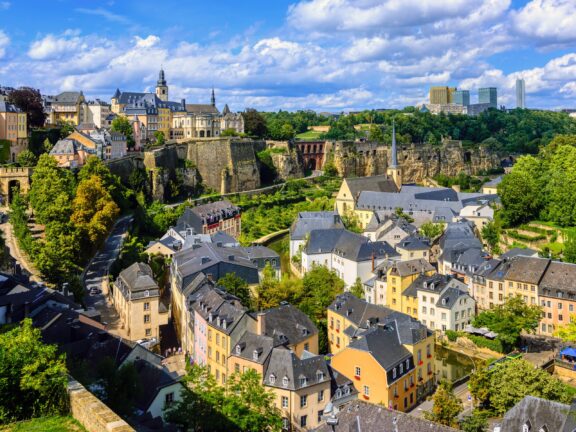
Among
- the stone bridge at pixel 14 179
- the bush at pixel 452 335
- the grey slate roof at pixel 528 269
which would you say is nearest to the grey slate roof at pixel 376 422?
the bush at pixel 452 335

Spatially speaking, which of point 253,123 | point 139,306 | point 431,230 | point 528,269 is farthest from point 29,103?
point 528,269

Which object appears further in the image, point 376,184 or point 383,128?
point 383,128

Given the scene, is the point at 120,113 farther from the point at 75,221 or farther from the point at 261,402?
the point at 261,402

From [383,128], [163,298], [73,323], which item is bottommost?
[163,298]

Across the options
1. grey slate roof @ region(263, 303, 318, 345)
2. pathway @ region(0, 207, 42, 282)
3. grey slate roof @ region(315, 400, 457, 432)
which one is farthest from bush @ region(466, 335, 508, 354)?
pathway @ region(0, 207, 42, 282)

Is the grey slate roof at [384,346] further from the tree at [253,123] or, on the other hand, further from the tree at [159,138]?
the tree at [253,123]

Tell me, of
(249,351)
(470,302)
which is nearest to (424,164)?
(470,302)
